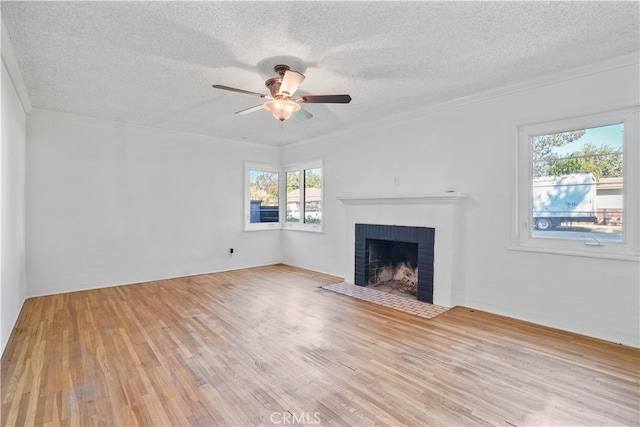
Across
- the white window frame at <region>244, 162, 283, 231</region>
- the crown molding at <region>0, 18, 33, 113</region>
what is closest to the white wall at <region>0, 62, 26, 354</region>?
the crown molding at <region>0, 18, 33, 113</region>

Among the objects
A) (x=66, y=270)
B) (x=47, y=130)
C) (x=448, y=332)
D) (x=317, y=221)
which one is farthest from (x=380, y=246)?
(x=47, y=130)

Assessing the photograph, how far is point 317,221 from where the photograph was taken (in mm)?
6082

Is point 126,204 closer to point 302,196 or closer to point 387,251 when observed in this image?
point 302,196

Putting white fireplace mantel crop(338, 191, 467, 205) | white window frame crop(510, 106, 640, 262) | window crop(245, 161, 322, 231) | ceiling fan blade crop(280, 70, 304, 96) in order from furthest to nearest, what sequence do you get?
window crop(245, 161, 322, 231) → white fireplace mantel crop(338, 191, 467, 205) → white window frame crop(510, 106, 640, 262) → ceiling fan blade crop(280, 70, 304, 96)

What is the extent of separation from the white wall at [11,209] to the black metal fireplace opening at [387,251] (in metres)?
3.96

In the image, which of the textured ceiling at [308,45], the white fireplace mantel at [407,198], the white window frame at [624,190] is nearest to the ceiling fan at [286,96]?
the textured ceiling at [308,45]

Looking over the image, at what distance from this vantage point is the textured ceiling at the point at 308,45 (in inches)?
84.3

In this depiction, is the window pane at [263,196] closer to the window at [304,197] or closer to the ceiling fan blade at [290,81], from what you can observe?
the window at [304,197]

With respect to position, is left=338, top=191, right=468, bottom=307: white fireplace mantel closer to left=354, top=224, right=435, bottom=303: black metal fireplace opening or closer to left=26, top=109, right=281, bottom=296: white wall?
left=354, top=224, right=435, bottom=303: black metal fireplace opening

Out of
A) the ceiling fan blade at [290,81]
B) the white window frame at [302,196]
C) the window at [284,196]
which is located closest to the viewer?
the ceiling fan blade at [290,81]

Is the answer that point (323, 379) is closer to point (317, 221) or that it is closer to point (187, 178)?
point (317, 221)

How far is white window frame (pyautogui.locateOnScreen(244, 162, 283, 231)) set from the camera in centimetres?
625
